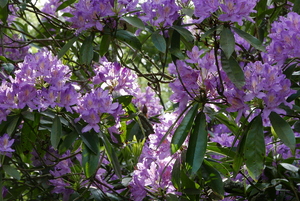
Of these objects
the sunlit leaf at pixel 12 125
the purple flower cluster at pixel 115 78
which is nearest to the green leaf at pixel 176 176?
the purple flower cluster at pixel 115 78

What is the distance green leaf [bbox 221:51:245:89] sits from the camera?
144 centimetres

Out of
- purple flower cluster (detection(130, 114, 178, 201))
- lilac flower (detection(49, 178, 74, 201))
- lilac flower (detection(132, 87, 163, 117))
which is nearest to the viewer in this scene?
purple flower cluster (detection(130, 114, 178, 201))

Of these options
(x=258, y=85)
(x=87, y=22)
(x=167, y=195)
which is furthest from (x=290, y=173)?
(x=87, y=22)

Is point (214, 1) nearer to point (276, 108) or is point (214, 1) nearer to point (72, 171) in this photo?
point (276, 108)

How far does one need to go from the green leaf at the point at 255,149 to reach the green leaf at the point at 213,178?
244mm

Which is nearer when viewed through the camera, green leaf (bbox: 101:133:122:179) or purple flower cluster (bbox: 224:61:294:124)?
purple flower cluster (bbox: 224:61:294:124)

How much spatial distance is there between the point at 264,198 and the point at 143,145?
56cm

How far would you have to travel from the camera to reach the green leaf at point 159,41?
1669 millimetres

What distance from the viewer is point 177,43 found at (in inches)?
69.7

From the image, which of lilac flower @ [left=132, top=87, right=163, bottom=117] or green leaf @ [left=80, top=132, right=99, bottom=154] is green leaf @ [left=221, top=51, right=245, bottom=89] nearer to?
green leaf @ [left=80, top=132, right=99, bottom=154]

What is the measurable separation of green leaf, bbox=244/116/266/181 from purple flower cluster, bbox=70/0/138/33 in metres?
0.63

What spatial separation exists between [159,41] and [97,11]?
243 mm

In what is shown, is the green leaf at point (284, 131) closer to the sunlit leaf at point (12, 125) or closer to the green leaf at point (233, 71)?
the green leaf at point (233, 71)

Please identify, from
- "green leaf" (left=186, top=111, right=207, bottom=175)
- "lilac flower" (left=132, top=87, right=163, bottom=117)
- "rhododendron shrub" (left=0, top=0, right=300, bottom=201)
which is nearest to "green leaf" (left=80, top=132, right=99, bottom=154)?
"rhododendron shrub" (left=0, top=0, right=300, bottom=201)
